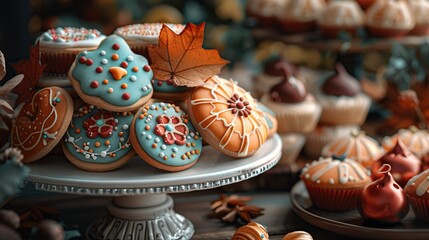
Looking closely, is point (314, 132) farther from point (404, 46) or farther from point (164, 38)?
point (164, 38)

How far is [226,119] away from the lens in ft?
3.57

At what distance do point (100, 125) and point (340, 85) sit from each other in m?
0.72

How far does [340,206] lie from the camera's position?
4.10ft

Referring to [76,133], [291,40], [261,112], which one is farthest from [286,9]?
[76,133]

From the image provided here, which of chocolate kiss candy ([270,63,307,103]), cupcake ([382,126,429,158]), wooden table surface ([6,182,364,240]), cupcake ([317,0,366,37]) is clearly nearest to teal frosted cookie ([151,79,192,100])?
wooden table surface ([6,182,364,240])

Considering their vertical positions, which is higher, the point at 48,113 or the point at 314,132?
the point at 48,113

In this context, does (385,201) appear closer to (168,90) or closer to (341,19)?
(168,90)

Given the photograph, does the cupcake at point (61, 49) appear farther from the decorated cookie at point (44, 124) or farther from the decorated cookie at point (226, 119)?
the decorated cookie at point (226, 119)

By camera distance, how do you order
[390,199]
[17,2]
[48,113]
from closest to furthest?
1. [48,113]
2. [390,199]
3. [17,2]

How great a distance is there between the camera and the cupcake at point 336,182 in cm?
122

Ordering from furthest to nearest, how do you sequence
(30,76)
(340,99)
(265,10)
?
(265,10) → (340,99) → (30,76)

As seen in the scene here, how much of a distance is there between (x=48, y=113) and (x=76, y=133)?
0.18 ft

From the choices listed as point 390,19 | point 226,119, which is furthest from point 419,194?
point 390,19

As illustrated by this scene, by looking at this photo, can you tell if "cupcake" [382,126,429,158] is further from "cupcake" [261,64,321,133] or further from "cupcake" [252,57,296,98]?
"cupcake" [252,57,296,98]
